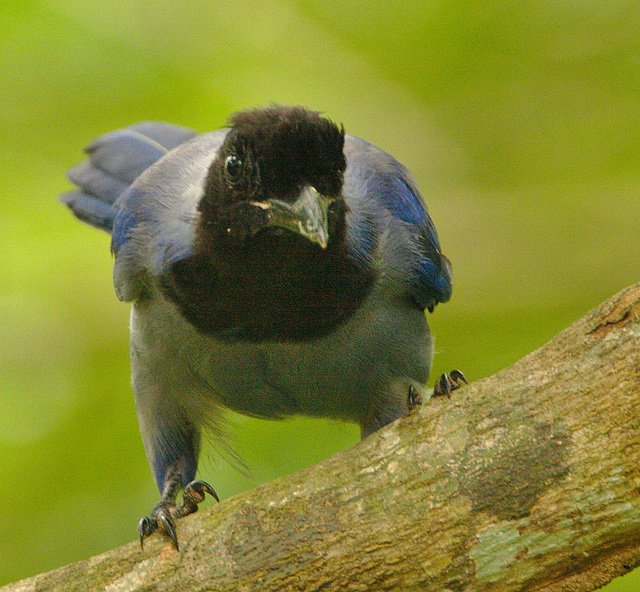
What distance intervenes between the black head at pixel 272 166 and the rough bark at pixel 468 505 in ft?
3.28

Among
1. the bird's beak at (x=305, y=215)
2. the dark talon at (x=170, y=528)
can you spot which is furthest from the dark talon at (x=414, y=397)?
the dark talon at (x=170, y=528)

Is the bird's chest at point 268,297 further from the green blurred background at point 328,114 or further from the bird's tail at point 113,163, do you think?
the bird's tail at point 113,163

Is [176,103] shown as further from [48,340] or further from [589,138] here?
[589,138]

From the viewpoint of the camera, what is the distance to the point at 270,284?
3783 mm

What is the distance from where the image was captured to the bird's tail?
17.6 ft

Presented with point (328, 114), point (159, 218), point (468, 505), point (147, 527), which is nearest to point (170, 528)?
point (147, 527)

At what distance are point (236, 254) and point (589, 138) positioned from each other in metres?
2.85

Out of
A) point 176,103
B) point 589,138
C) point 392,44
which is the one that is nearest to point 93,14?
point 176,103

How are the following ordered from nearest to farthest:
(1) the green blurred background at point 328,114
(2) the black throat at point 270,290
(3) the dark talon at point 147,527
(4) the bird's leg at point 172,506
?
(4) the bird's leg at point 172,506, (3) the dark talon at point 147,527, (2) the black throat at point 270,290, (1) the green blurred background at point 328,114

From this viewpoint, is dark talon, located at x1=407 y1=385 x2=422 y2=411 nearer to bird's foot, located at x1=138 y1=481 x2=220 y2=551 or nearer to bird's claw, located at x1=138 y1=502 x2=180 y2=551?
bird's foot, located at x1=138 y1=481 x2=220 y2=551

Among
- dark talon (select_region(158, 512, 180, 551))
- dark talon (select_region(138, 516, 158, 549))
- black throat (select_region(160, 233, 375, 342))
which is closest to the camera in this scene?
dark talon (select_region(158, 512, 180, 551))

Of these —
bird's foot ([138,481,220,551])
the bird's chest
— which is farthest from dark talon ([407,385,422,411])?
bird's foot ([138,481,220,551])

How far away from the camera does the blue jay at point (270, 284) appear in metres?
3.58

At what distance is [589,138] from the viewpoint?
5555 mm
